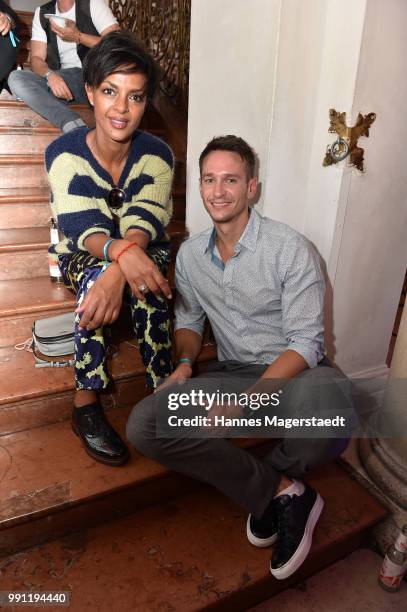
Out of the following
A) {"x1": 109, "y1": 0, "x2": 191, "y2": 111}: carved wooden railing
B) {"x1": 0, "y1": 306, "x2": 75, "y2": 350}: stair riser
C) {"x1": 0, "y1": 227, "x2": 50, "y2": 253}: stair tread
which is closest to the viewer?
{"x1": 0, "y1": 306, "x2": 75, "y2": 350}: stair riser

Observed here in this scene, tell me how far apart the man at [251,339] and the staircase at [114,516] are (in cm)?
16

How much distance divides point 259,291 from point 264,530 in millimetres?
787

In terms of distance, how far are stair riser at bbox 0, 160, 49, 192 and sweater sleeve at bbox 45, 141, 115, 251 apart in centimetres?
101

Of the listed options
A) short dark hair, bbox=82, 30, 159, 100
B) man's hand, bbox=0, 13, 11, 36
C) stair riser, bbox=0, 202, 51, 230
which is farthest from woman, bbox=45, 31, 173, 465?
man's hand, bbox=0, 13, 11, 36

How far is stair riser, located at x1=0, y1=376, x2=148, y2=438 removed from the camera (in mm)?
1654

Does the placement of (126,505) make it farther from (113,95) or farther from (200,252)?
(113,95)

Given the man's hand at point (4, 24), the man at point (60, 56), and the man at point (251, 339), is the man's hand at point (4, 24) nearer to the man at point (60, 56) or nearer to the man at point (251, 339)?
the man at point (60, 56)

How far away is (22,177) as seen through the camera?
2.62 m

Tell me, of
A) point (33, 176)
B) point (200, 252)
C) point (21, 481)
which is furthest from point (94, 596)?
point (33, 176)

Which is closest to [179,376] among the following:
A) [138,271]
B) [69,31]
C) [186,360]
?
[186,360]

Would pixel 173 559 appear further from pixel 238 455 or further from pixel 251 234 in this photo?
pixel 251 234

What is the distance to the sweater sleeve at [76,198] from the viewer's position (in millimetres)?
1621

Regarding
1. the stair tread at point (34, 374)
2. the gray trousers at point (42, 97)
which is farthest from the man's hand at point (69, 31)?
the stair tread at point (34, 374)

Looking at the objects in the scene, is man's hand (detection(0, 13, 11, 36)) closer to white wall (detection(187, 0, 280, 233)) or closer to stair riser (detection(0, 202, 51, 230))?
stair riser (detection(0, 202, 51, 230))
